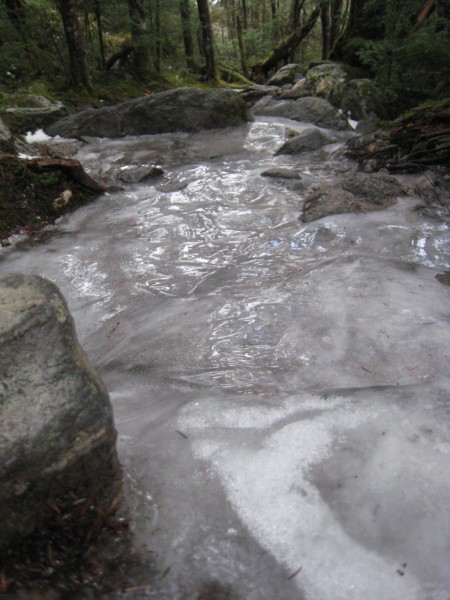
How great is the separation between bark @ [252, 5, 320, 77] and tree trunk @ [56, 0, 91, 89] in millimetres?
10660

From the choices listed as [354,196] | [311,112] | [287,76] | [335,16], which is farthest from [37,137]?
[335,16]

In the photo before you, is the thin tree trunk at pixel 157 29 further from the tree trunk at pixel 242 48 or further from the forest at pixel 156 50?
the tree trunk at pixel 242 48

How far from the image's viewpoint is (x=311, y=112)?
421 inches

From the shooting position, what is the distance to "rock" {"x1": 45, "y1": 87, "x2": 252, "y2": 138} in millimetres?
9703

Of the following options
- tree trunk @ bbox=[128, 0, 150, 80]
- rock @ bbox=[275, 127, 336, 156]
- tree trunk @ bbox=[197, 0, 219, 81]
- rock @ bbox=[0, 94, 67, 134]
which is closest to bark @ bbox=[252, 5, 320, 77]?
tree trunk @ bbox=[197, 0, 219, 81]

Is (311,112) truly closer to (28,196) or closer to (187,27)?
(28,196)

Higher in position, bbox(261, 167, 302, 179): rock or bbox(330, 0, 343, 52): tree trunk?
bbox(330, 0, 343, 52): tree trunk

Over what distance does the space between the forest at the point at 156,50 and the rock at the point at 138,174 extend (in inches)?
176

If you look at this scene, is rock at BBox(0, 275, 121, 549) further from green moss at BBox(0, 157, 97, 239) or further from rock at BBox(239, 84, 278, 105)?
rock at BBox(239, 84, 278, 105)

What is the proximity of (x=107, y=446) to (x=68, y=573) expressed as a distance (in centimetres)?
45

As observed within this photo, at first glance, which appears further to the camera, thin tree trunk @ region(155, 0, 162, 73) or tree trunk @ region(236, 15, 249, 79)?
tree trunk @ region(236, 15, 249, 79)

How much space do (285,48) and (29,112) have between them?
45.1 ft

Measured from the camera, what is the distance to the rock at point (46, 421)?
1537mm

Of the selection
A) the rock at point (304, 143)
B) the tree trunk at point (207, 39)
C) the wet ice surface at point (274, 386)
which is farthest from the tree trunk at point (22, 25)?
the wet ice surface at point (274, 386)
